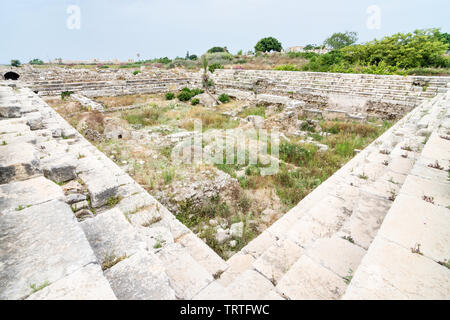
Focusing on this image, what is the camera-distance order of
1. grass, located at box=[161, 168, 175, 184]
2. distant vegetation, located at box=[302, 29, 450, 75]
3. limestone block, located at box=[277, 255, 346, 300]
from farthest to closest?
distant vegetation, located at box=[302, 29, 450, 75]
grass, located at box=[161, 168, 175, 184]
limestone block, located at box=[277, 255, 346, 300]

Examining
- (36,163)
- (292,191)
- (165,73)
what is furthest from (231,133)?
(165,73)

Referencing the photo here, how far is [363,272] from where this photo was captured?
1.29 metres

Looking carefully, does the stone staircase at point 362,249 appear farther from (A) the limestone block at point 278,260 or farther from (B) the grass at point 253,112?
(B) the grass at point 253,112

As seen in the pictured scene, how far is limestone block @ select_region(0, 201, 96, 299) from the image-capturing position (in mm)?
1170

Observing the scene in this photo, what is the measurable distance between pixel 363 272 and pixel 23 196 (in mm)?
2854

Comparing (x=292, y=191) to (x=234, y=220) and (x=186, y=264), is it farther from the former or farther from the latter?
(x=186, y=264)

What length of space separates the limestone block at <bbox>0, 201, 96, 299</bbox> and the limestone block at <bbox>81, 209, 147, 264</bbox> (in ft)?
0.94

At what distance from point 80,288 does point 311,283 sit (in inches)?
63.3

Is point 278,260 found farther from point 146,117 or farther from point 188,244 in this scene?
point 146,117

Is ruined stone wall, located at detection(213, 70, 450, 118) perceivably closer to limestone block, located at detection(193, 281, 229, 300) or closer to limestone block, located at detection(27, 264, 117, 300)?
limestone block, located at detection(193, 281, 229, 300)

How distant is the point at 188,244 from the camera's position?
92.3 inches

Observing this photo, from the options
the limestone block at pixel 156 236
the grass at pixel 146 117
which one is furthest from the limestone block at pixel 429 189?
the grass at pixel 146 117

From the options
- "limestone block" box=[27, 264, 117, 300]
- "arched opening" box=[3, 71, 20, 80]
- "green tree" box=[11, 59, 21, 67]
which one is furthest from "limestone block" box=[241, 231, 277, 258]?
"green tree" box=[11, 59, 21, 67]

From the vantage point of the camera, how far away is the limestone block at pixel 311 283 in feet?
4.98
